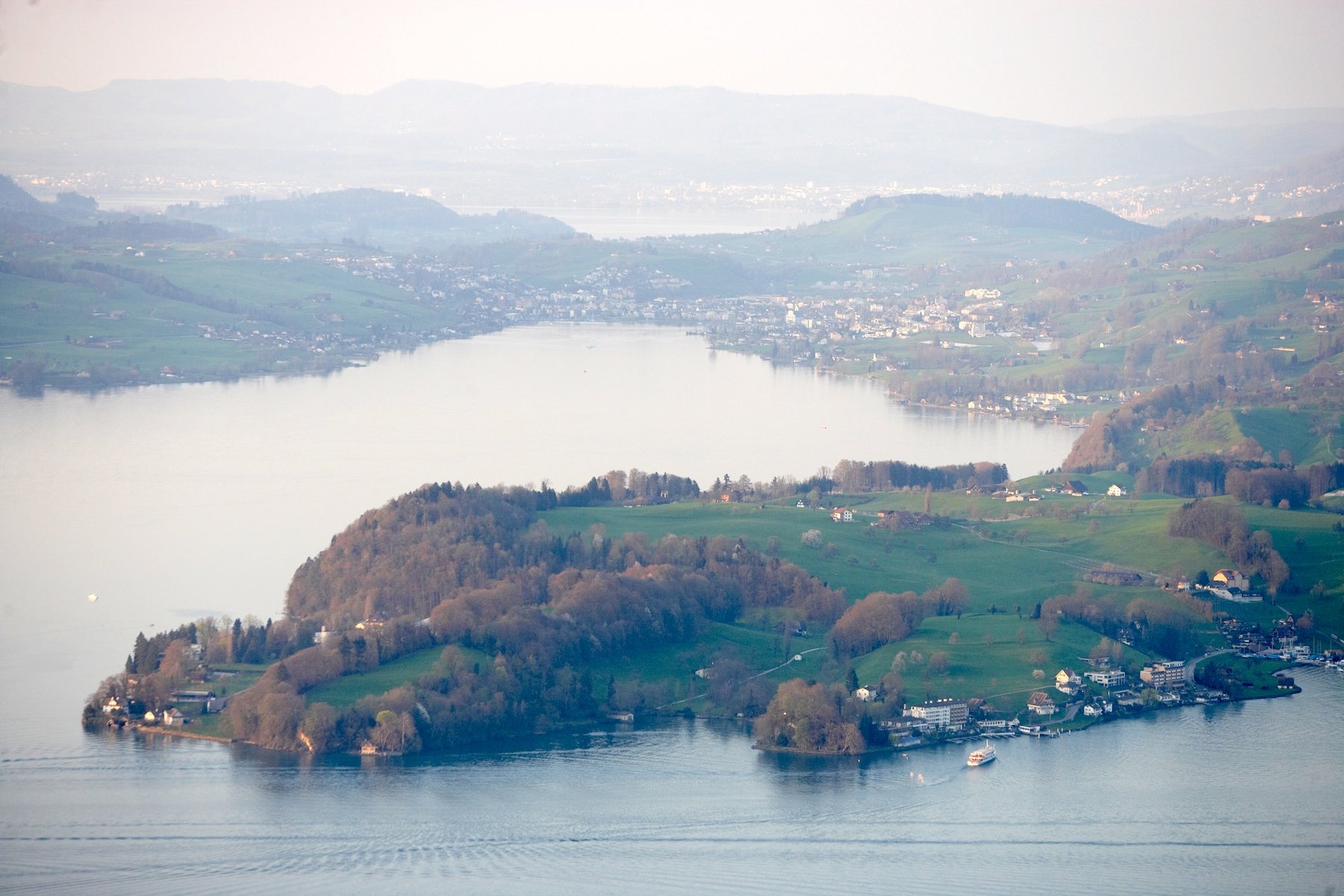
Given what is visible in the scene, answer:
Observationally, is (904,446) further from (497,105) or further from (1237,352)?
(497,105)

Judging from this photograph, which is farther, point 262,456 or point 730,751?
point 262,456

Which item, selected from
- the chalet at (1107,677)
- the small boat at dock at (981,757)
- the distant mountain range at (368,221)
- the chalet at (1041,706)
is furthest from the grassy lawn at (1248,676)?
the distant mountain range at (368,221)

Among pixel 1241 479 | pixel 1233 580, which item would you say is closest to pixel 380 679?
pixel 1233 580

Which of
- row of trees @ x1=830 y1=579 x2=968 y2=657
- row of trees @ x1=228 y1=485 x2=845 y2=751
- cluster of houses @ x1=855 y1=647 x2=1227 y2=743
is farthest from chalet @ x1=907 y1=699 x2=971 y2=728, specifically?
row of trees @ x1=830 y1=579 x2=968 y2=657

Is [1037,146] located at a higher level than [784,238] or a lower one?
higher

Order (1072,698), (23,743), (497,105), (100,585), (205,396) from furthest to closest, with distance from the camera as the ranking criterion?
(497,105), (205,396), (100,585), (1072,698), (23,743)

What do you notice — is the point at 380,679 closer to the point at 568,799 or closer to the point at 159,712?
the point at 159,712

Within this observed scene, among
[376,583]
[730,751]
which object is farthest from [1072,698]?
[376,583]
